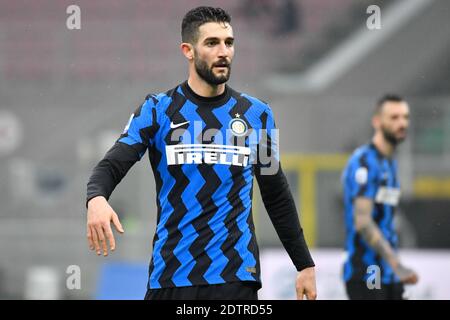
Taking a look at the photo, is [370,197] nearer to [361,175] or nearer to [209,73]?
[361,175]

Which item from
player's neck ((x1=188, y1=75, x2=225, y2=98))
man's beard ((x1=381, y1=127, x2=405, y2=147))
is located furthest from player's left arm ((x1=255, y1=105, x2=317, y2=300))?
man's beard ((x1=381, y1=127, x2=405, y2=147))

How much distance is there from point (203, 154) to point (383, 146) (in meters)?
3.14

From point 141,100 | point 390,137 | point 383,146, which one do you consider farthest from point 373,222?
point 141,100

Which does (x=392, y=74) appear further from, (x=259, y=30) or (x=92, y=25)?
(x=92, y=25)

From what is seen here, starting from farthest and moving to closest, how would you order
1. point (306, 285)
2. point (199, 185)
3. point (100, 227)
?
point (306, 285)
point (199, 185)
point (100, 227)

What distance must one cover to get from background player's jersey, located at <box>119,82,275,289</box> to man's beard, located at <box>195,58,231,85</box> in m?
0.10

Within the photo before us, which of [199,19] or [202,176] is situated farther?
[199,19]

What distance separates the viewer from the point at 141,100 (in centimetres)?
1255

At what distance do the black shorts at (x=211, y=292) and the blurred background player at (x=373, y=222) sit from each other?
257 cm

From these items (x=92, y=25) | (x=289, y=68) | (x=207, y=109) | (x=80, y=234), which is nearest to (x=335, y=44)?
(x=289, y=68)

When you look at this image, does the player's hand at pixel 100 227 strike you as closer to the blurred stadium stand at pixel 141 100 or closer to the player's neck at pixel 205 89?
the player's neck at pixel 205 89

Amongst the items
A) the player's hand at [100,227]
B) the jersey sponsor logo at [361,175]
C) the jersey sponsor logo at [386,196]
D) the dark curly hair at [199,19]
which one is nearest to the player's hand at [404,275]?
the jersey sponsor logo at [386,196]

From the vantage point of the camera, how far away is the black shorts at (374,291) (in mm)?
6773

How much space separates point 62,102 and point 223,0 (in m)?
2.46
